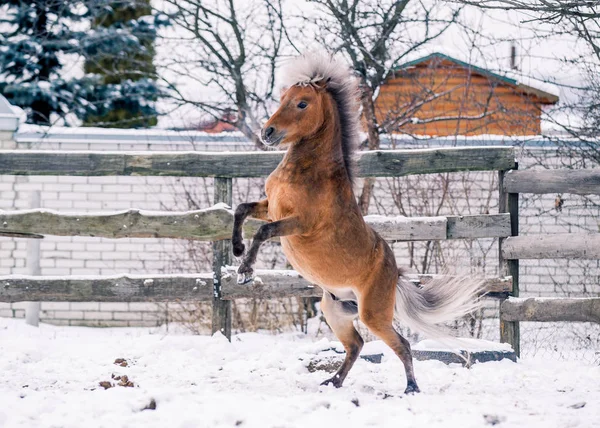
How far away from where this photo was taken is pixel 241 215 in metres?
3.57

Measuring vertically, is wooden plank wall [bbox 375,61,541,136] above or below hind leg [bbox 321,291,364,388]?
above

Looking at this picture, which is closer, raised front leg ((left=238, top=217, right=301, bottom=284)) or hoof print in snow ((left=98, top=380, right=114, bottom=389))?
raised front leg ((left=238, top=217, right=301, bottom=284))

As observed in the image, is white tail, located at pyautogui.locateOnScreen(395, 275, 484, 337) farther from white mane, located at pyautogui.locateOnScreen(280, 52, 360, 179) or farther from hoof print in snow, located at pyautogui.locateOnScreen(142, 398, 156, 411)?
hoof print in snow, located at pyautogui.locateOnScreen(142, 398, 156, 411)

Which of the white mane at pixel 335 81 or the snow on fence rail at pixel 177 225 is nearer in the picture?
the white mane at pixel 335 81

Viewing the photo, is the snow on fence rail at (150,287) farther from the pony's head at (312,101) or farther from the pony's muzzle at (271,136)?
the pony's muzzle at (271,136)

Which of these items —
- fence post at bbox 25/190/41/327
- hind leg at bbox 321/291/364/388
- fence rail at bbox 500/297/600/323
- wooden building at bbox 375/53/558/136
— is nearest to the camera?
hind leg at bbox 321/291/364/388

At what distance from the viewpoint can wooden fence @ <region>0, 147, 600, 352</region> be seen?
5.51 metres

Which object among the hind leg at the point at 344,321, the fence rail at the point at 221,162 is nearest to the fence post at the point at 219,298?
the fence rail at the point at 221,162

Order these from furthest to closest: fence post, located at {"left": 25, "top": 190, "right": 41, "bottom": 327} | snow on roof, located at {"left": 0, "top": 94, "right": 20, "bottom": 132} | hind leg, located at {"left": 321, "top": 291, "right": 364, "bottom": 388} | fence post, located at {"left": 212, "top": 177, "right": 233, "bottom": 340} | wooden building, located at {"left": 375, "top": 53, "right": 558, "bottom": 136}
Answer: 1. snow on roof, located at {"left": 0, "top": 94, "right": 20, "bottom": 132}
2. wooden building, located at {"left": 375, "top": 53, "right": 558, "bottom": 136}
3. fence post, located at {"left": 25, "top": 190, "right": 41, "bottom": 327}
4. fence post, located at {"left": 212, "top": 177, "right": 233, "bottom": 340}
5. hind leg, located at {"left": 321, "top": 291, "right": 364, "bottom": 388}

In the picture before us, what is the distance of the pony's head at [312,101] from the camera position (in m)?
3.43

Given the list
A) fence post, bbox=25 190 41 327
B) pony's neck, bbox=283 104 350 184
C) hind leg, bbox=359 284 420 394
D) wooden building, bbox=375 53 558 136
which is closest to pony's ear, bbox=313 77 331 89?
pony's neck, bbox=283 104 350 184

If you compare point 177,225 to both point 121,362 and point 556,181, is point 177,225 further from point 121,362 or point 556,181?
point 556,181

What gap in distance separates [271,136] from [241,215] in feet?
1.59

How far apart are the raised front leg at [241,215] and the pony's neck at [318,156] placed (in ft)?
0.83
